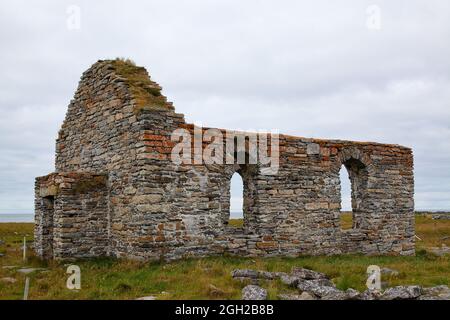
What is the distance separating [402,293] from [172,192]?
21.6ft

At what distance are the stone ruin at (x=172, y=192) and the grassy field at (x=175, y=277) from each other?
66 cm

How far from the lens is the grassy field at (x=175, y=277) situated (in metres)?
9.66

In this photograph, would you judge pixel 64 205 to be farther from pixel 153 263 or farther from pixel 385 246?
pixel 385 246

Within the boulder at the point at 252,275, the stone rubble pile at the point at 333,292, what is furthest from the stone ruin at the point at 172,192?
the stone rubble pile at the point at 333,292

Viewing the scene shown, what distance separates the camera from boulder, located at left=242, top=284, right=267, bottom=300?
872cm

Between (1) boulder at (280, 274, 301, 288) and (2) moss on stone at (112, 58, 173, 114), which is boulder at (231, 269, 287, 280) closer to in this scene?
(1) boulder at (280, 274, 301, 288)

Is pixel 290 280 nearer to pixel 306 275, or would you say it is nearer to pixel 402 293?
pixel 306 275

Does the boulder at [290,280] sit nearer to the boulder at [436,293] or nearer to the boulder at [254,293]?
the boulder at [254,293]

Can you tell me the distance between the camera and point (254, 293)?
8.88 m

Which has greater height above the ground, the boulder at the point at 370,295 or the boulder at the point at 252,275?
the boulder at the point at 252,275

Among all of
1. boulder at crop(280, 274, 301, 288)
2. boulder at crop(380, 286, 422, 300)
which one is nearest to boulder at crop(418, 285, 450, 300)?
boulder at crop(380, 286, 422, 300)

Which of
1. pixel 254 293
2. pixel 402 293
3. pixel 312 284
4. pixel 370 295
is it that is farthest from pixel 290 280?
pixel 402 293
